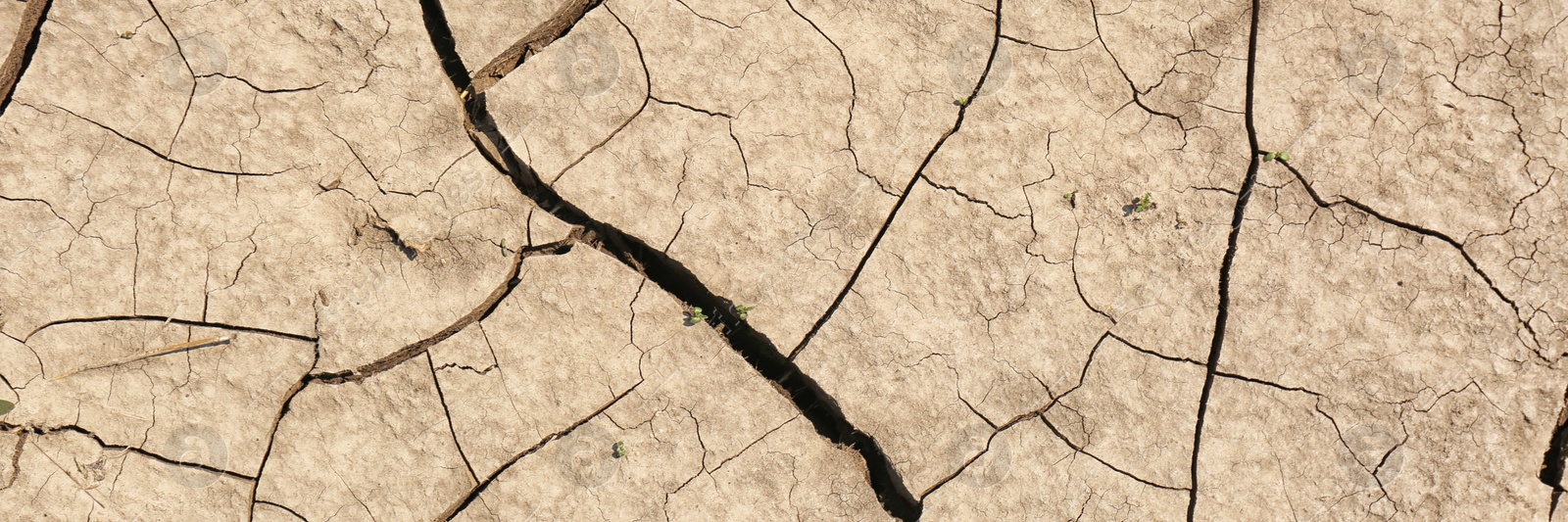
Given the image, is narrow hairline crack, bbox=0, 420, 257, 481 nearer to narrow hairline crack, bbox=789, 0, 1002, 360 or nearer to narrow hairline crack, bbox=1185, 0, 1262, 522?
narrow hairline crack, bbox=789, 0, 1002, 360

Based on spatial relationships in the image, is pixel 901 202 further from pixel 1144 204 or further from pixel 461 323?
pixel 461 323

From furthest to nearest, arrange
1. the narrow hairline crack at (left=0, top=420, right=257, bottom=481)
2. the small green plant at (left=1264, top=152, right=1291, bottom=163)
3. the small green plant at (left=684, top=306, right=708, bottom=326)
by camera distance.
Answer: the small green plant at (left=1264, top=152, right=1291, bottom=163) → the small green plant at (left=684, top=306, right=708, bottom=326) → the narrow hairline crack at (left=0, top=420, right=257, bottom=481)

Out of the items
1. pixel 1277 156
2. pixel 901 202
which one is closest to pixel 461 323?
pixel 901 202

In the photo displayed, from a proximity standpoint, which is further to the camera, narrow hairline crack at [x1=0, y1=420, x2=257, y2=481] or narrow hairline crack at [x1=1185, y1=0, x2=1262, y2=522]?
narrow hairline crack at [x1=1185, y1=0, x2=1262, y2=522]

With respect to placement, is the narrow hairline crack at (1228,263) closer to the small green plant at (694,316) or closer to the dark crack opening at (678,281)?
the dark crack opening at (678,281)

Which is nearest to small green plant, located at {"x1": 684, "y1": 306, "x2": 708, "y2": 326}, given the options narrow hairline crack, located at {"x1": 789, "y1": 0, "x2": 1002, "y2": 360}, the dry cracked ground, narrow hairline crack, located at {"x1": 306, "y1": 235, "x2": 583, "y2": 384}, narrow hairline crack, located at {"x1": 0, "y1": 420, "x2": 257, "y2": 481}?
the dry cracked ground

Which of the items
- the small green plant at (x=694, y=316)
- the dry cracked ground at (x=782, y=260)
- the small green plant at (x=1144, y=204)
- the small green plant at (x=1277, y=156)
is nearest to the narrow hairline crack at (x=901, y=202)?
the dry cracked ground at (x=782, y=260)

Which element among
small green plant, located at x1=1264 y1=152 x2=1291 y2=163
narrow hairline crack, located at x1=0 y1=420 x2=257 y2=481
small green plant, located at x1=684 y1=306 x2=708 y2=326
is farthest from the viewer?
small green plant, located at x1=1264 y1=152 x2=1291 y2=163

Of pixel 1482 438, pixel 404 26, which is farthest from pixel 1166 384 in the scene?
pixel 404 26
